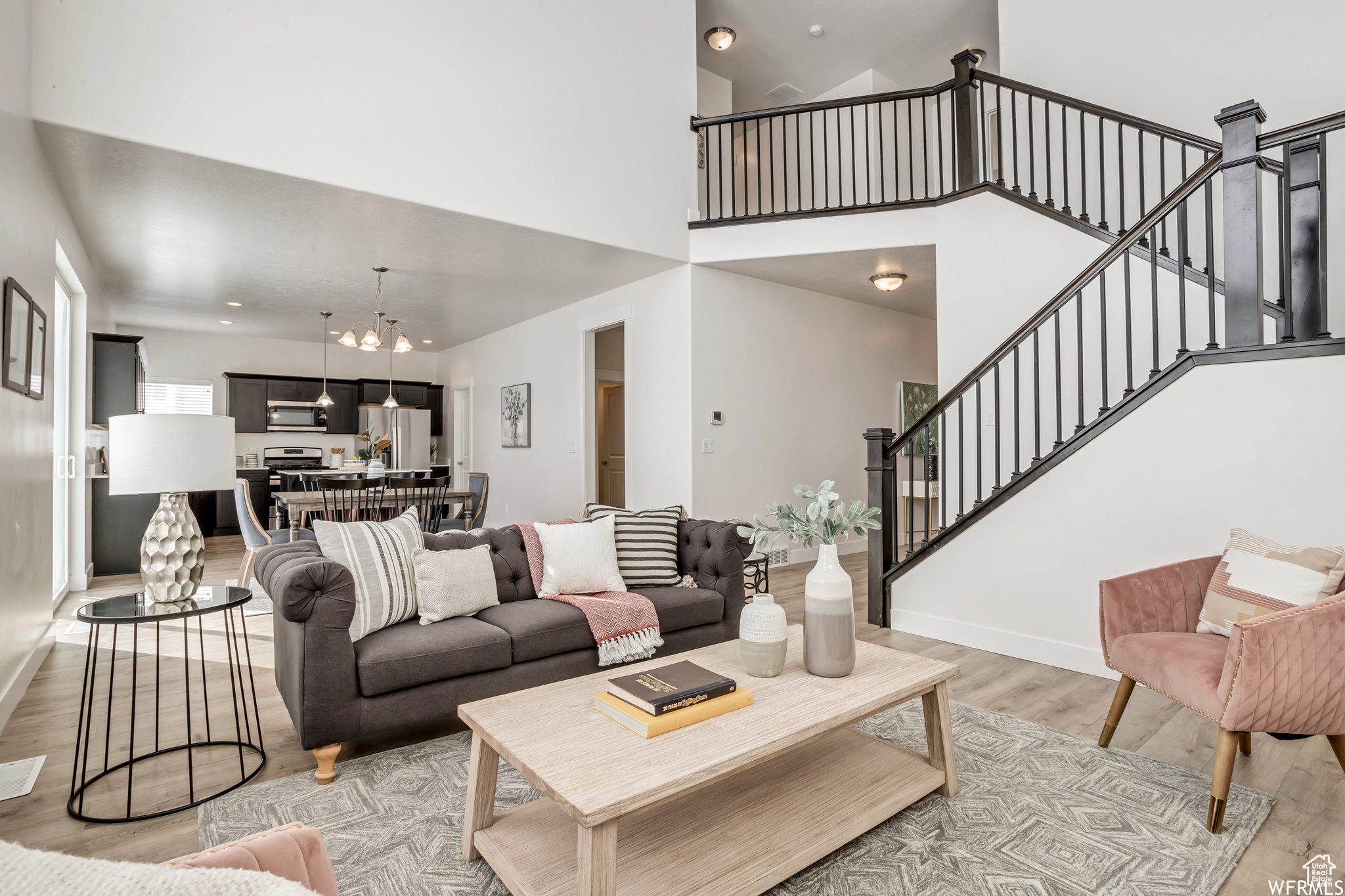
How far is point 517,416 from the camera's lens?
7.96m

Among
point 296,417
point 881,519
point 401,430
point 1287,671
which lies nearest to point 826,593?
point 1287,671

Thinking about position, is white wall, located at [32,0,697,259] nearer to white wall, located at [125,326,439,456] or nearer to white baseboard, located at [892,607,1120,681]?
white baseboard, located at [892,607,1120,681]

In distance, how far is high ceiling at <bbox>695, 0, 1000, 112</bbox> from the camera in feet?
19.7

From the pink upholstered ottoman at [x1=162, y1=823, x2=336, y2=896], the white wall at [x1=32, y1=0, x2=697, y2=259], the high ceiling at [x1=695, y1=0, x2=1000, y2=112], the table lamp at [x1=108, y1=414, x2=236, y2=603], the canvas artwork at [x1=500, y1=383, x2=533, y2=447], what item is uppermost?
the high ceiling at [x1=695, y1=0, x2=1000, y2=112]

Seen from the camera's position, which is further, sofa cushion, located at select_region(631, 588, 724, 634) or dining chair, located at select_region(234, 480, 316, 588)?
dining chair, located at select_region(234, 480, 316, 588)

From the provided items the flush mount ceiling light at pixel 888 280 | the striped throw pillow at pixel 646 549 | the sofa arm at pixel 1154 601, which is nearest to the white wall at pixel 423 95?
the flush mount ceiling light at pixel 888 280

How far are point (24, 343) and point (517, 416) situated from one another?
5.04m

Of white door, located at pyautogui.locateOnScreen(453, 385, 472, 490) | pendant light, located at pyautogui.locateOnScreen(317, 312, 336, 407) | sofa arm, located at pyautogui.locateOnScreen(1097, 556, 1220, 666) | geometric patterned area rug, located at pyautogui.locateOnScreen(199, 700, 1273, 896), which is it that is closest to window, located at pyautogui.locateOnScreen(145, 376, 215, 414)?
pendant light, located at pyautogui.locateOnScreen(317, 312, 336, 407)

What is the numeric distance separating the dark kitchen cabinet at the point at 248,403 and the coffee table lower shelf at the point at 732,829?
8762 millimetres

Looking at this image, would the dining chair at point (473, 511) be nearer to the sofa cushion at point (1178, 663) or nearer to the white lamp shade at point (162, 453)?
the white lamp shade at point (162, 453)

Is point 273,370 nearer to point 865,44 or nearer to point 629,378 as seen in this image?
point 629,378

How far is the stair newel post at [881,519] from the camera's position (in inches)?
166

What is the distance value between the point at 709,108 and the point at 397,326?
469cm

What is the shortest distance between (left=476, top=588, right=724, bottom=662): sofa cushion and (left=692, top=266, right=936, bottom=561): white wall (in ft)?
7.84
